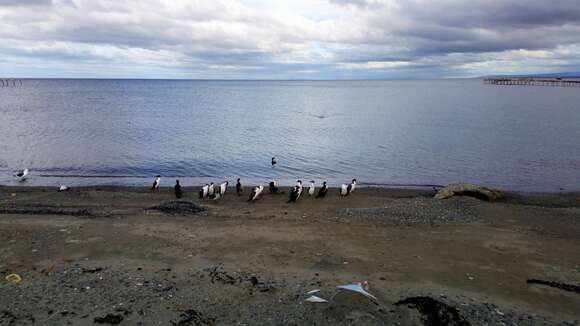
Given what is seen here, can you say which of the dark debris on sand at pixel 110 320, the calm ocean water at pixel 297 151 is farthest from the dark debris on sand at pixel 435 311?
the calm ocean water at pixel 297 151

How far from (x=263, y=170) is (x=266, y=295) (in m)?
21.5

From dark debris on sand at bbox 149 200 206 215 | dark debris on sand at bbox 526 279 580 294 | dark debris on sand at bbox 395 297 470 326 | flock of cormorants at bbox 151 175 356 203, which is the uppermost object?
dark debris on sand at bbox 395 297 470 326

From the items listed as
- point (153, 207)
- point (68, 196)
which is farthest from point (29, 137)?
point (153, 207)

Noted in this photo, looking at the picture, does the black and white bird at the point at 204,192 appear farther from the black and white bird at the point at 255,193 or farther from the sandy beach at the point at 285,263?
the sandy beach at the point at 285,263

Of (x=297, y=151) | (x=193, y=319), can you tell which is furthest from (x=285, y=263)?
(x=297, y=151)

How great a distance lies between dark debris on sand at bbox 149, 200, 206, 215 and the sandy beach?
0.09 metres

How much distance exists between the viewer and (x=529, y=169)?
32.0 meters

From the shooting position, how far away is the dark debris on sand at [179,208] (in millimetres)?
19163

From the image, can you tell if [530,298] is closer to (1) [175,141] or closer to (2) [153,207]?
(2) [153,207]

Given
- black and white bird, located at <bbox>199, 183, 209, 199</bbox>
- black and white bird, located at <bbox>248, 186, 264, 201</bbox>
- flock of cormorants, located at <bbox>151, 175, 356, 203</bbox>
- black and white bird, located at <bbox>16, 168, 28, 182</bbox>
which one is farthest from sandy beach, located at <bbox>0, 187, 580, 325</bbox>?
black and white bird, located at <bbox>16, 168, 28, 182</bbox>

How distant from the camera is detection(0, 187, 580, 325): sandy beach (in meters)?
10.2

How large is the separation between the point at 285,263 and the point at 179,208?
806 cm

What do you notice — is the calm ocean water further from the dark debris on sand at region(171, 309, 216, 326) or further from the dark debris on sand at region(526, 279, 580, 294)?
the dark debris on sand at region(171, 309, 216, 326)

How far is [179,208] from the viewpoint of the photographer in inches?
773
